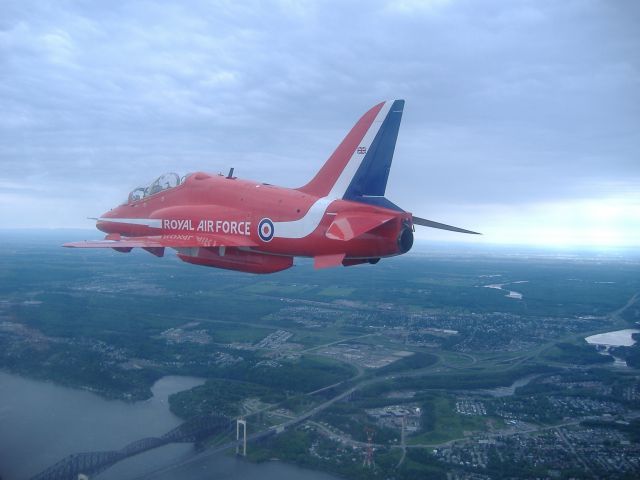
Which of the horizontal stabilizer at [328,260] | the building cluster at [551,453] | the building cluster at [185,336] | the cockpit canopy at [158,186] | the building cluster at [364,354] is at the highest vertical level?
the cockpit canopy at [158,186]

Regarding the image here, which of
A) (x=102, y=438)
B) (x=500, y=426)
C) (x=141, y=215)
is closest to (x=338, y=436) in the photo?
(x=500, y=426)

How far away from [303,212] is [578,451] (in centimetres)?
1362

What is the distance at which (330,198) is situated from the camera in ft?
22.2

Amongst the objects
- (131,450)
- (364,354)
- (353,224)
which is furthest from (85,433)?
(364,354)

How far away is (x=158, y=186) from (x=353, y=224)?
15.4 ft

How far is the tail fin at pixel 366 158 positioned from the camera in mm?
6680

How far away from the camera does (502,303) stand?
40.4 meters

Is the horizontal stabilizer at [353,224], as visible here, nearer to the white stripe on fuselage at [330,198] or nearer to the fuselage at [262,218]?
the fuselage at [262,218]

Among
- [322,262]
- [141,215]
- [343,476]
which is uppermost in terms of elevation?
[141,215]

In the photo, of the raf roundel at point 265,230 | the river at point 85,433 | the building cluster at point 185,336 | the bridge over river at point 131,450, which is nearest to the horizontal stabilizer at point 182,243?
the raf roundel at point 265,230

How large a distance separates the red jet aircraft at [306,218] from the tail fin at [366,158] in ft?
0.05

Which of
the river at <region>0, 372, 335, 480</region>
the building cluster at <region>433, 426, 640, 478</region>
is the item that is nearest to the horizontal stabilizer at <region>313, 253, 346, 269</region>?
the river at <region>0, 372, 335, 480</region>

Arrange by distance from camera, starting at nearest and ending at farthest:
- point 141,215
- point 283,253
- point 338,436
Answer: point 283,253
point 141,215
point 338,436

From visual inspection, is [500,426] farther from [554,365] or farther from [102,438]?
[102,438]
